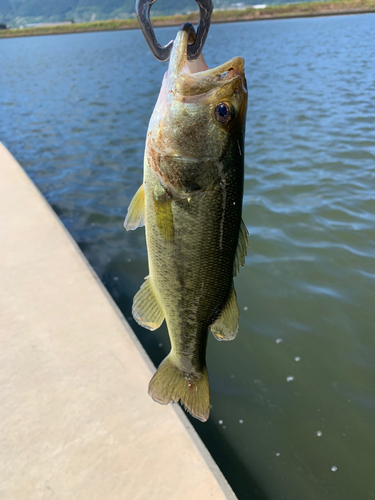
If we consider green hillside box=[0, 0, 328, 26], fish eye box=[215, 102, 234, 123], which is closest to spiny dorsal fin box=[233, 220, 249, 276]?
fish eye box=[215, 102, 234, 123]

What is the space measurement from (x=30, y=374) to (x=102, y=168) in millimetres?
6004

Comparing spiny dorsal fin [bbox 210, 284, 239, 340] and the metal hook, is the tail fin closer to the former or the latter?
spiny dorsal fin [bbox 210, 284, 239, 340]

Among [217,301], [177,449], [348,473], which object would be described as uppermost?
[217,301]

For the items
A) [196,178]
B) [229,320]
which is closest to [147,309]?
[229,320]

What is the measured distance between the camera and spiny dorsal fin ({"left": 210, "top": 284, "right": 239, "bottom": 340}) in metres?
1.58

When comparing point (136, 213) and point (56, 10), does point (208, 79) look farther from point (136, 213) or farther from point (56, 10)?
point (56, 10)

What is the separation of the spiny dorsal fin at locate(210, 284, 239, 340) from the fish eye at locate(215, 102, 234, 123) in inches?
28.8

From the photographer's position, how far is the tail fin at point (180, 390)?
5.51ft

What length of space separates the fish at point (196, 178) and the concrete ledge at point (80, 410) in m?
1.03

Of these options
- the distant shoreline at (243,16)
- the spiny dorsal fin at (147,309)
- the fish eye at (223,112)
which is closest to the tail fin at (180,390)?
the spiny dorsal fin at (147,309)

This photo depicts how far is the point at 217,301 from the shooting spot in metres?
1.56

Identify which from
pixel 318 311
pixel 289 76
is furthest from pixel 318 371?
pixel 289 76

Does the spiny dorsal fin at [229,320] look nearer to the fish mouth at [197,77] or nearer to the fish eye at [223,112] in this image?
the fish eye at [223,112]

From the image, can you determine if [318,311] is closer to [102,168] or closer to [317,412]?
[317,412]
